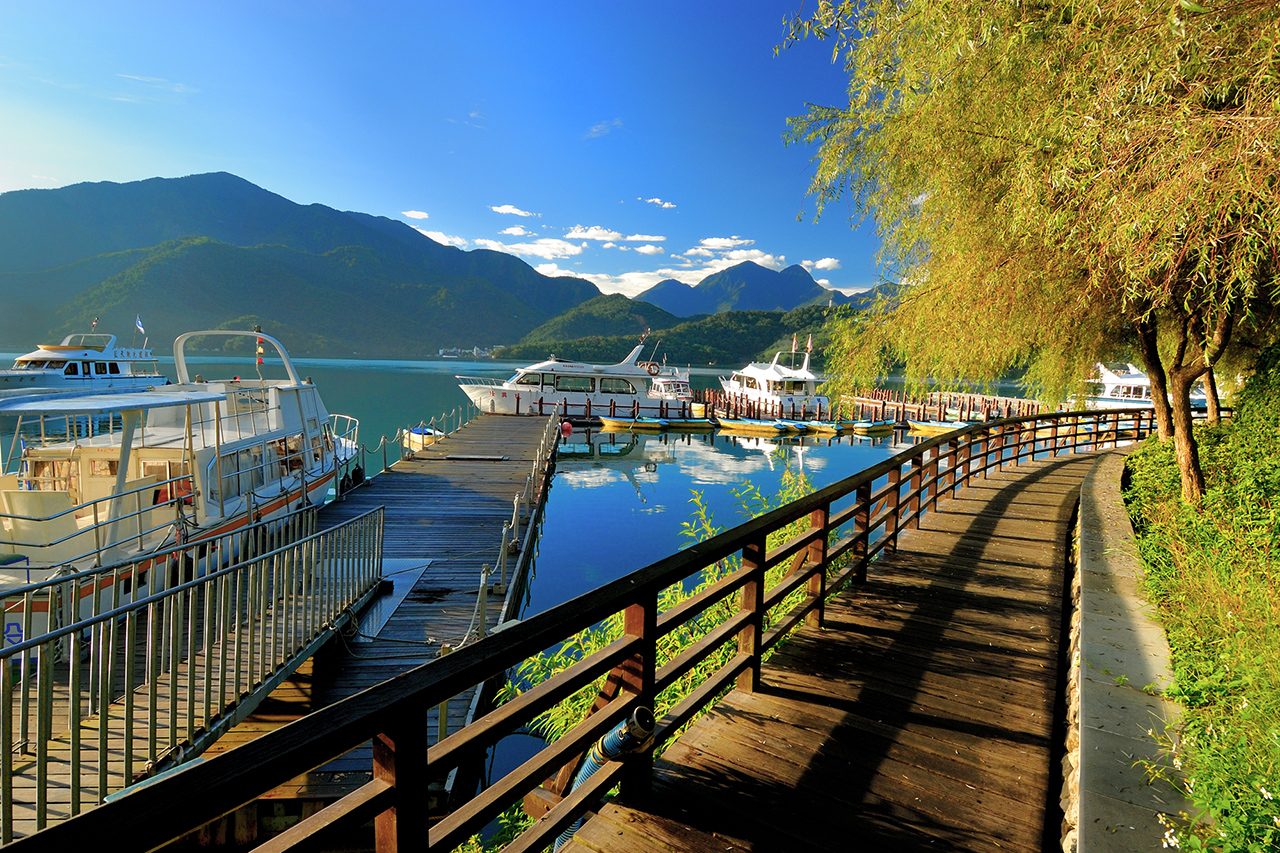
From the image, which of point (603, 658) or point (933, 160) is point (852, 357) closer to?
point (933, 160)

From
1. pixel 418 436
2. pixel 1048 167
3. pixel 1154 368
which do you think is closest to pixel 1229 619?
pixel 1048 167

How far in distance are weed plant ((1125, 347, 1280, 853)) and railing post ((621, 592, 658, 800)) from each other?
2039 mm

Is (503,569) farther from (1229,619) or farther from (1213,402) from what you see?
(1213,402)

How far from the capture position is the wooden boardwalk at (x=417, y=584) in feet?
18.4

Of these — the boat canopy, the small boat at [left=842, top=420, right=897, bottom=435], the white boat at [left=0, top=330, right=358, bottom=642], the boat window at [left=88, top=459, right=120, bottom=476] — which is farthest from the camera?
the small boat at [left=842, top=420, right=897, bottom=435]

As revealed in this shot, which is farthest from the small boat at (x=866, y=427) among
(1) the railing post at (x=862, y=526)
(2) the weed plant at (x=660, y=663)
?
(1) the railing post at (x=862, y=526)

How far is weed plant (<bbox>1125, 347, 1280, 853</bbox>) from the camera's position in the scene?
7.88ft

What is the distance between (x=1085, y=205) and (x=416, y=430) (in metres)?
27.7

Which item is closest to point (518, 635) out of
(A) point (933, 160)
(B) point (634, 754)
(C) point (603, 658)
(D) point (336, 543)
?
(C) point (603, 658)

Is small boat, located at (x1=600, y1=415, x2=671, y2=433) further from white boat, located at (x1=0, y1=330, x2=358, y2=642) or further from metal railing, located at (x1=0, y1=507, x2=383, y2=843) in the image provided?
metal railing, located at (x1=0, y1=507, x2=383, y2=843)

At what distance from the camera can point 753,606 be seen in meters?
3.56

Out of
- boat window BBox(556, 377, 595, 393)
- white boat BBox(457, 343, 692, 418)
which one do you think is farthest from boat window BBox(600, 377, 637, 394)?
boat window BBox(556, 377, 595, 393)

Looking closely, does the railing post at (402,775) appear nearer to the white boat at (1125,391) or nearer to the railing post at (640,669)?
the railing post at (640,669)

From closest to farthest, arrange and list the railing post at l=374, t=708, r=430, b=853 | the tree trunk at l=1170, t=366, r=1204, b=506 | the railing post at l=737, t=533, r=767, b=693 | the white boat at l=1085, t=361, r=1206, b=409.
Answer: the railing post at l=374, t=708, r=430, b=853 → the railing post at l=737, t=533, r=767, b=693 → the tree trunk at l=1170, t=366, r=1204, b=506 → the white boat at l=1085, t=361, r=1206, b=409
